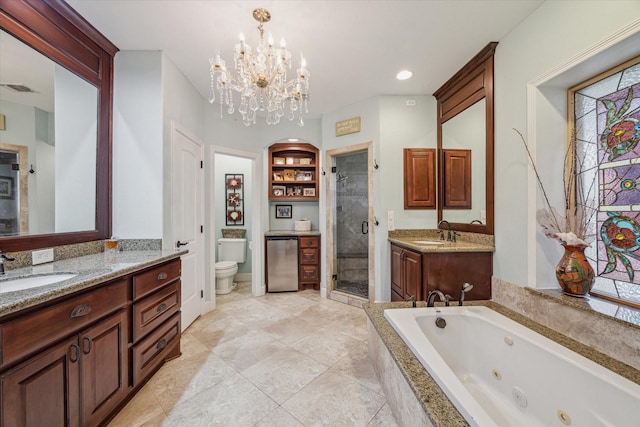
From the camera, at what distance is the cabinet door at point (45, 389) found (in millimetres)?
891

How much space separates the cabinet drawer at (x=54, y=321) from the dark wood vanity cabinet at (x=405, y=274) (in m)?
2.14

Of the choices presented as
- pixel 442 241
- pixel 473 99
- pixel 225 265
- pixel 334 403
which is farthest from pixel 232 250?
pixel 473 99

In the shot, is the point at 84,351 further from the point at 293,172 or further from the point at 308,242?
the point at 293,172

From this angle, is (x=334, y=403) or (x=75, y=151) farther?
(x=75, y=151)

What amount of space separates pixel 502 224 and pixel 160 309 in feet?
8.97

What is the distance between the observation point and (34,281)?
4.35 ft

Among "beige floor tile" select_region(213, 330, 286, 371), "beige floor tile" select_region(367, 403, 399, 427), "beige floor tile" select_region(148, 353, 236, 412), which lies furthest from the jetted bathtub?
"beige floor tile" select_region(148, 353, 236, 412)

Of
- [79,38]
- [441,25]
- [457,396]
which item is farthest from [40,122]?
[441,25]

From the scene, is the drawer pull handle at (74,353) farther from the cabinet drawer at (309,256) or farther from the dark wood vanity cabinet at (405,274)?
the cabinet drawer at (309,256)

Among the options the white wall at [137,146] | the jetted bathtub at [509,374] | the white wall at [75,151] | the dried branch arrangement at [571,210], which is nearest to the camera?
the jetted bathtub at [509,374]

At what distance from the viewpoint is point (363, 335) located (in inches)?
95.3

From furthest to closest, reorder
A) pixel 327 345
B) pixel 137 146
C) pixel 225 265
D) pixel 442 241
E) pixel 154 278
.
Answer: pixel 225 265
pixel 442 241
pixel 327 345
pixel 137 146
pixel 154 278

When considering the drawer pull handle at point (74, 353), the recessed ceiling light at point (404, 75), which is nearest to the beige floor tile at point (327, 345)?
the drawer pull handle at point (74, 353)

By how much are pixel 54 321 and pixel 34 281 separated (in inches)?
20.6
